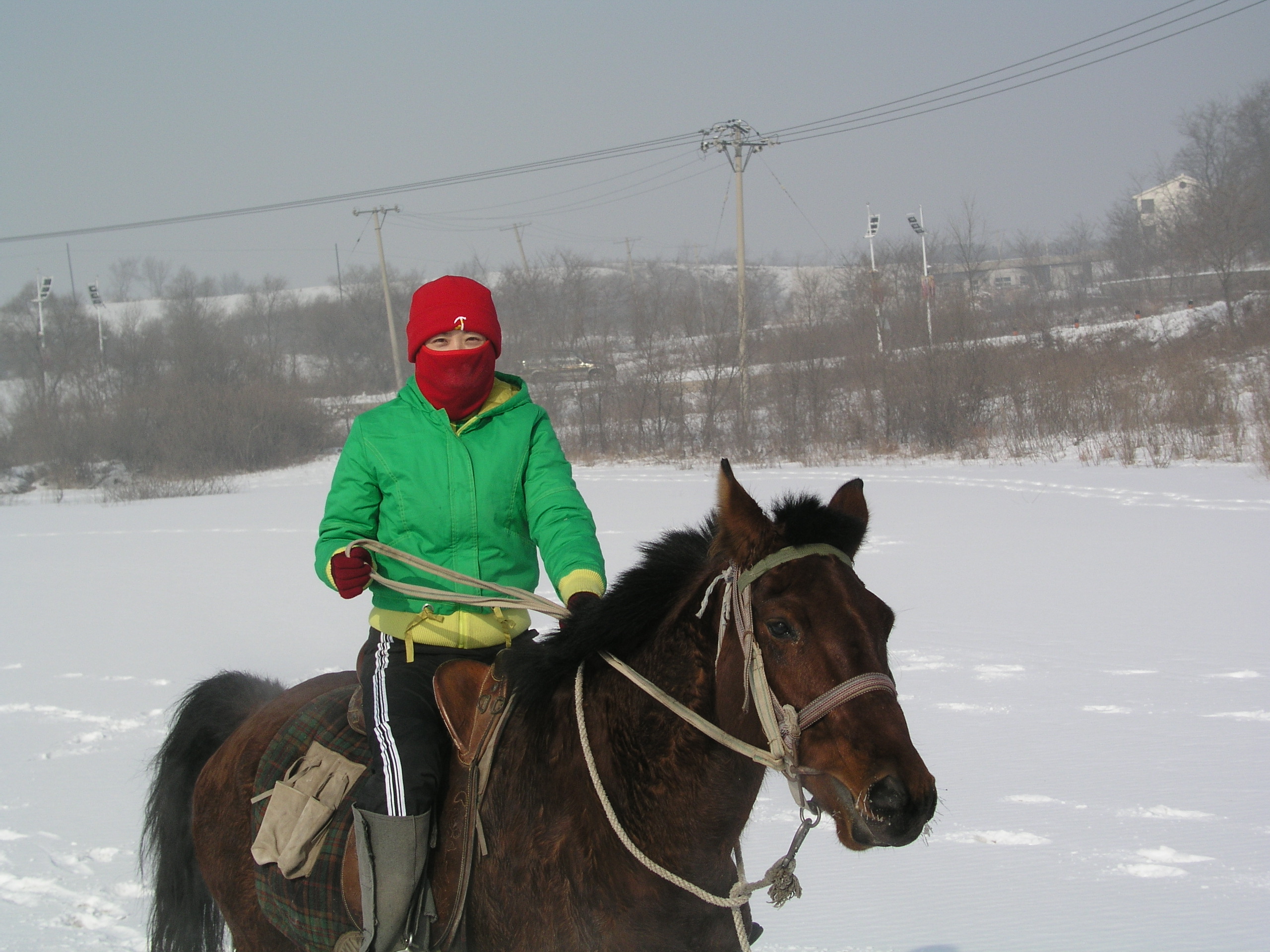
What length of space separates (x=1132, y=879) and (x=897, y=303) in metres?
28.2

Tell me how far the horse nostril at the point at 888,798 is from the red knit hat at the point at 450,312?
1639 mm

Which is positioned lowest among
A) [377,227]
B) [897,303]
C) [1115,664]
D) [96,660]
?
[1115,664]

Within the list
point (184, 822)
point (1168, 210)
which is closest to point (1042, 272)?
point (1168, 210)

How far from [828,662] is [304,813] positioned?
1.61 m

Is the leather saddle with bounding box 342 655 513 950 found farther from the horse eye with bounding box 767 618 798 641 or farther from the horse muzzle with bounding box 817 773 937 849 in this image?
the horse muzzle with bounding box 817 773 937 849

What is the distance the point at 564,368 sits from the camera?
35312 mm

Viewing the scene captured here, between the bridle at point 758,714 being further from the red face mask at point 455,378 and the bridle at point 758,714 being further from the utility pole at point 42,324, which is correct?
the utility pole at point 42,324

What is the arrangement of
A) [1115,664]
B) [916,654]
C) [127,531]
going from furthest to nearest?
[127,531] → [916,654] → [1115,664]

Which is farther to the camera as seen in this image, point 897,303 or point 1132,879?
point 897,303

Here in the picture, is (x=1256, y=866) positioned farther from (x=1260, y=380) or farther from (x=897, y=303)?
(x=897, y=303)

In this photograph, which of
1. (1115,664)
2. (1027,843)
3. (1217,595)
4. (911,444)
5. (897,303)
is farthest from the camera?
(897,303)

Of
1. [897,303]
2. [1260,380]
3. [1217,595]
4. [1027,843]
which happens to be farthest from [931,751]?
[897,303]

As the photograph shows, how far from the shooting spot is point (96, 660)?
8883 mm

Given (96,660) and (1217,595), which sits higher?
(96,660)
